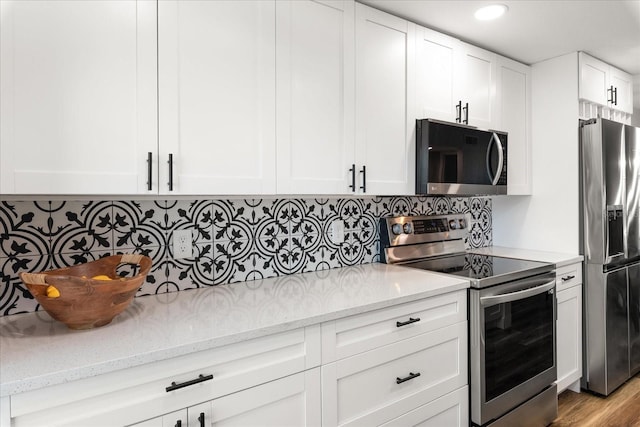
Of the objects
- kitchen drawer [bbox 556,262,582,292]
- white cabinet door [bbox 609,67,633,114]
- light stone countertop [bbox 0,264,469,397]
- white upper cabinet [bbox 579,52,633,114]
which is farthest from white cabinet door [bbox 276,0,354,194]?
white cabinet door [bbox 609,67,633,114]

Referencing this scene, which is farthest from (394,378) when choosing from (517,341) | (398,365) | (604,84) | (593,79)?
(604,84)

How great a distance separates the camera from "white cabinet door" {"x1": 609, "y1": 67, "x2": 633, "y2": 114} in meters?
2.89

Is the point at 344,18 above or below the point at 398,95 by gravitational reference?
above

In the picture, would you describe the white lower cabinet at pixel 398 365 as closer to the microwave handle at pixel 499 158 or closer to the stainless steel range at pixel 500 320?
the stainless steel range at pixel 500 320

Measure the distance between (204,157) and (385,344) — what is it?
39.2 inches

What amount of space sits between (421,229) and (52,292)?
1.91m

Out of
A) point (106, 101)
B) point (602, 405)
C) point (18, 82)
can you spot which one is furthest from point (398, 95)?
point (602, 405)

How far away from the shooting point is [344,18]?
1819 mm

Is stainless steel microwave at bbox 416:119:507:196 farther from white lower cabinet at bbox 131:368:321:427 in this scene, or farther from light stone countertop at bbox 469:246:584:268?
white lower cabinet at bbox 131:368:321:427

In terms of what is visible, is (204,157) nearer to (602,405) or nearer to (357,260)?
(357,260)

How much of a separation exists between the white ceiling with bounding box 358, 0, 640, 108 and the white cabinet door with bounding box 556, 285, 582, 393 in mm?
1541

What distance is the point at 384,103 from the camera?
1.98 meters

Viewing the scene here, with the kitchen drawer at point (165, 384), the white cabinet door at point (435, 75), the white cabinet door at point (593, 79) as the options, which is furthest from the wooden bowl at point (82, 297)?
the white cabinet door at point (593, 79)

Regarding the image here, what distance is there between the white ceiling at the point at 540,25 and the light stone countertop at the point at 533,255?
1.33m
